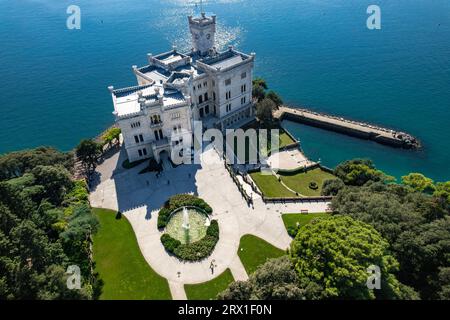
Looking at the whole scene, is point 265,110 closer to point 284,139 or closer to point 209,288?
point 284,139

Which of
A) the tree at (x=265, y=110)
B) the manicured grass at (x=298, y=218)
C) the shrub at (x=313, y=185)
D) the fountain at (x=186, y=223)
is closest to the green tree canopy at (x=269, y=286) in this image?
the manicured grass at (x=298, y=218)

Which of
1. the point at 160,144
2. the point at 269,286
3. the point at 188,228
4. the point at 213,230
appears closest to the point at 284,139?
Answer: the point at 160,144

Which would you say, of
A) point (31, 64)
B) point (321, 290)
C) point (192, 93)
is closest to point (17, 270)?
point (321, 290)

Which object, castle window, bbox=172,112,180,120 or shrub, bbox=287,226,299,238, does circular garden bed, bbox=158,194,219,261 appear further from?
castle window, bbox=172,112,180,120

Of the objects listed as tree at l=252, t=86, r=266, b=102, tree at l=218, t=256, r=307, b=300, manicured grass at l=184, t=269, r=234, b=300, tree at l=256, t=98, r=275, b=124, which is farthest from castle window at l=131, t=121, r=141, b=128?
tree at l=218, t=256, r=307, b=300

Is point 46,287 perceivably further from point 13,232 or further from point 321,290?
point 321,290
